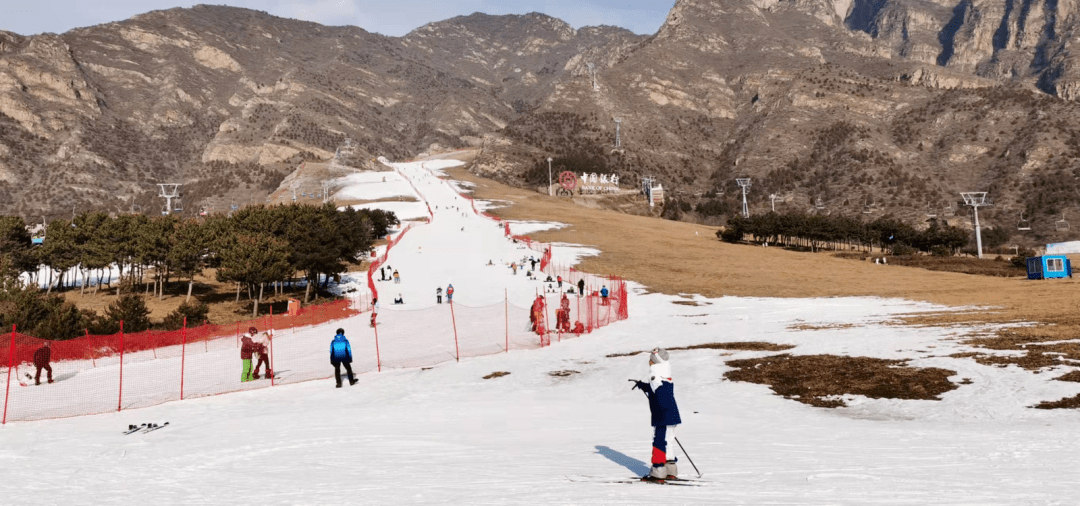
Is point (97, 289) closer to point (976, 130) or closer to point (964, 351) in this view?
point (964, 351)

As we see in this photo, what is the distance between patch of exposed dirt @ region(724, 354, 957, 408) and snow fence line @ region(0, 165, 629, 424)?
10.4m

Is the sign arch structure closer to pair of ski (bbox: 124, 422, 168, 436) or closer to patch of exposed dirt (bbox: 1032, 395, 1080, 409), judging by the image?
pair of ski (bbox: 124, 422, 168, 436)

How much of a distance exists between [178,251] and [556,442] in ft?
175

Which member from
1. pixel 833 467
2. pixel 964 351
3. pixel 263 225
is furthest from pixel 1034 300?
pixel 263 225

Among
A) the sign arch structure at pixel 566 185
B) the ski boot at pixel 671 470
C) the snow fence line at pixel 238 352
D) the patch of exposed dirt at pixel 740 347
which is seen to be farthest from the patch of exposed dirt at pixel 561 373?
the sign arch structure at pixel 566 185

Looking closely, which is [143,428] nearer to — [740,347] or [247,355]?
[247,355]

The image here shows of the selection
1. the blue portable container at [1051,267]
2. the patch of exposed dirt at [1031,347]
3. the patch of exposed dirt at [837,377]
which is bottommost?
the patch of exposed dirt at [837,377]

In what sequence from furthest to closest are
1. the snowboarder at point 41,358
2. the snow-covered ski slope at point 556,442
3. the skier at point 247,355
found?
the snowboarder at point 41,358
the skier at point 247,355
the snow-covered ski slope at point 556,442

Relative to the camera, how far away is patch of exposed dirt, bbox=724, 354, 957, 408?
55.8ft

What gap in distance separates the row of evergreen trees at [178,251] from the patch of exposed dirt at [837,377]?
3706 centimetres

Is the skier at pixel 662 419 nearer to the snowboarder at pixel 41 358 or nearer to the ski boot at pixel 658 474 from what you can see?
the ski boot at pixel 658 474

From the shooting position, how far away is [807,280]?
190ft

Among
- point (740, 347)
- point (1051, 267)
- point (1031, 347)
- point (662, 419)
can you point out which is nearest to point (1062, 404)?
point (1031, 347)

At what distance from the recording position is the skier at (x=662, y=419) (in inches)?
401
